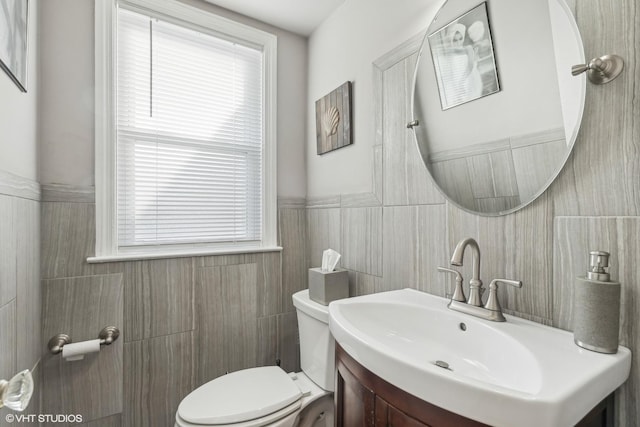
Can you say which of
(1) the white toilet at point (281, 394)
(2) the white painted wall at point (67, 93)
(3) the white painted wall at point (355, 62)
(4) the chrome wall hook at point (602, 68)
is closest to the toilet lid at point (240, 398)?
(1) the white toilet at point (281, 394)

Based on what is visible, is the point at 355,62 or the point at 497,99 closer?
the point at 497,99

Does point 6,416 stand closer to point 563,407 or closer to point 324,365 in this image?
point 324,365

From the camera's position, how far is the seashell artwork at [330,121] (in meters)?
1.64

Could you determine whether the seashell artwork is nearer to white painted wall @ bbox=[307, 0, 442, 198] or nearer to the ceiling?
white painted wall @ bbox=[307, 0, 442, 198]

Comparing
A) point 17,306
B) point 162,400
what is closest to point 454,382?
point 17,306

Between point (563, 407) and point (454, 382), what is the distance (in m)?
0.15

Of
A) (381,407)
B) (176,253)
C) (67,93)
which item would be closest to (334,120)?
(176,253)

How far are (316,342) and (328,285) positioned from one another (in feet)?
0.83

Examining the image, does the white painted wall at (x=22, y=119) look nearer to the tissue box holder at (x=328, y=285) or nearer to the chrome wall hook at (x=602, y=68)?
the tissue box holder at (x=328, y=285)

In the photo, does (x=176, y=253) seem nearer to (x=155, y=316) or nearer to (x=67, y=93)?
(x=155, y=316)

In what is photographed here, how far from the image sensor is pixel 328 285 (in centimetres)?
137

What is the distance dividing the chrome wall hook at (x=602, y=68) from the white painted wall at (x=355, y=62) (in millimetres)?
603

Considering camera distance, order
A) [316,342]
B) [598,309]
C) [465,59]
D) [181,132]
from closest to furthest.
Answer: [598,309] → [465,59] → [316,342] → [181,132]

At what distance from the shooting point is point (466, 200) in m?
0.99
